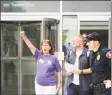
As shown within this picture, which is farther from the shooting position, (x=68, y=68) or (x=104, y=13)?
(x=104, y=13)

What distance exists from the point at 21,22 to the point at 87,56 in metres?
3.21

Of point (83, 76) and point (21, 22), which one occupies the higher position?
point (21, 22)

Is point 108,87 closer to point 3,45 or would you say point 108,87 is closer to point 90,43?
point 90,43

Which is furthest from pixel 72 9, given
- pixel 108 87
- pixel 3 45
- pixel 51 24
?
pixel 108 87

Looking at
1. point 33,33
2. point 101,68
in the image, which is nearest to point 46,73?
point 101,68

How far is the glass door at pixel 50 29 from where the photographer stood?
8.47 meters

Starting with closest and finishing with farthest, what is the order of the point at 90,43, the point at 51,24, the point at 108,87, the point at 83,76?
the point at 108,87 → the point at 90,43 → the point at 83,76 → the point at 51,24

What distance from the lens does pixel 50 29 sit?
28.5 feet

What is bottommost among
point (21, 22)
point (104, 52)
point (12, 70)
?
point (12, 70)

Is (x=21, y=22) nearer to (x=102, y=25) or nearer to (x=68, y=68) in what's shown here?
(x=102, y=25)

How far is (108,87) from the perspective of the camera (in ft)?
16.9

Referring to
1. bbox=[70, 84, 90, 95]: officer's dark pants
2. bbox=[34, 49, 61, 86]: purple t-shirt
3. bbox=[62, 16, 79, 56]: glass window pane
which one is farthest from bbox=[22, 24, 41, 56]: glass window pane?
bbox=[70, 84, 90, 95]: officer's dark pants

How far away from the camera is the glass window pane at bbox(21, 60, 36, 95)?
9.02 meters

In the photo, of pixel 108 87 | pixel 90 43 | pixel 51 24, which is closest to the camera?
pixel 108 87
